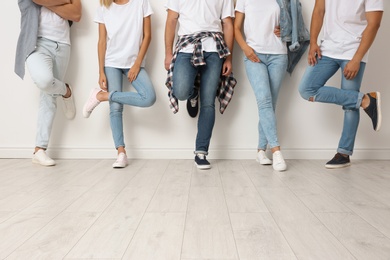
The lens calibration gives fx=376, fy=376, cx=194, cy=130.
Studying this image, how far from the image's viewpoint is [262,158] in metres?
2.58

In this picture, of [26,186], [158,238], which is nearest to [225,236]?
[158,238]

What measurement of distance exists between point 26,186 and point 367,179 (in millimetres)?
1851

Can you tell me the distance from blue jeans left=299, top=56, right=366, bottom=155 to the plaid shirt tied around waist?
1.60 feet

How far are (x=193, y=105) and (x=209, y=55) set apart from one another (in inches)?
16.1

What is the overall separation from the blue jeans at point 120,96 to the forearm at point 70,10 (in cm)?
42

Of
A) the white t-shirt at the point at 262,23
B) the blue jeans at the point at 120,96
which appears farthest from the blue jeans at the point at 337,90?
the blue jeans at the point at 120,96

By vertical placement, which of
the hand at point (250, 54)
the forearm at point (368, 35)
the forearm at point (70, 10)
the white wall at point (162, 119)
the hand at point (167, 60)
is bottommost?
the white wall at point (162, 119)

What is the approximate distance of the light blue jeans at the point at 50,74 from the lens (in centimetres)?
245

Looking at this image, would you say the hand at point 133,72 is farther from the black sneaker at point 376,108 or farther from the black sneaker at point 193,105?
the black sneaker at point 376,108

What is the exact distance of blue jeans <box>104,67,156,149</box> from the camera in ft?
8.30

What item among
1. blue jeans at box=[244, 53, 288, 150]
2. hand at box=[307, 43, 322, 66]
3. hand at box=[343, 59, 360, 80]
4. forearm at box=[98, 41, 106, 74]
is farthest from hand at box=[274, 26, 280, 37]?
forearm at box=[98, 41, 106, 74]

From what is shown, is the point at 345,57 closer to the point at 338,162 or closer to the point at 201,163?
the point at 338,162

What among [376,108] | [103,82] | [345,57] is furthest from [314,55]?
[103,82]

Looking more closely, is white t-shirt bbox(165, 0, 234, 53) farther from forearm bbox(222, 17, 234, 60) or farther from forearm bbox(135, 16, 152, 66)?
forearm bbox(135, 16, 152, 66)
